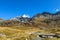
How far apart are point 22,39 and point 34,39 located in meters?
2.12

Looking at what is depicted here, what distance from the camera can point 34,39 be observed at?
26.6 m

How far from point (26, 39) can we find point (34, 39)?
1.43 meters

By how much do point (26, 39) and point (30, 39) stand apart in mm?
766

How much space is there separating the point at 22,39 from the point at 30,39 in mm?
1467

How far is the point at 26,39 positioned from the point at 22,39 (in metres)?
0.71

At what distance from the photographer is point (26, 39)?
26.9 meters

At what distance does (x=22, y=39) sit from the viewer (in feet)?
87.8

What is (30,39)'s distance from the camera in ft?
89.0
